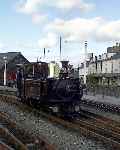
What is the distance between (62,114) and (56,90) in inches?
61.8

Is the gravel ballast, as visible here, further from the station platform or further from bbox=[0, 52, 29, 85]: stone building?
bbox=[0, 52, 29, 85]: stone building

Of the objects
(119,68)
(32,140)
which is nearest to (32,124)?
(32,140)

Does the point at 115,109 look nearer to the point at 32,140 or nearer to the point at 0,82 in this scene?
the point at 32,140

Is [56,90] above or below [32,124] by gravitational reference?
above

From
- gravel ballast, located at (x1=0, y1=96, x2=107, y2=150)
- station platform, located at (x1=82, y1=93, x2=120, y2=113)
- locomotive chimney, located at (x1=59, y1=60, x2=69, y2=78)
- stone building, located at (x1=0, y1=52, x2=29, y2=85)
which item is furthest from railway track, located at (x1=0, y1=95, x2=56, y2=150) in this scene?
stone building, located at (x1=0, y1=52, x2=29, y2=85)

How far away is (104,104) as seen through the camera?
29.5m

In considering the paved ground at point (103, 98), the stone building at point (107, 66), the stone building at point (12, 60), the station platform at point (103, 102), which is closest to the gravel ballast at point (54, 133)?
the station platform at point (103, 102)

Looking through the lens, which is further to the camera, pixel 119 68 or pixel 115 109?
pixel 119 68

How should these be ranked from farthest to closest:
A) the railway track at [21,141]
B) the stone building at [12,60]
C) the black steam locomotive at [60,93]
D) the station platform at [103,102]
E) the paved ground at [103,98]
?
1. the stone building at [12,60]
2. the paved ground at [103,98]
3. the station platform at [103,102]
4. the black steam locomotive at [60,93]
5. the railway track at [21,141]

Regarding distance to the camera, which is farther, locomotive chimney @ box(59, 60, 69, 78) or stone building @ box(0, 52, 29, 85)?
stone building @ box(0, 52, 29, 85)

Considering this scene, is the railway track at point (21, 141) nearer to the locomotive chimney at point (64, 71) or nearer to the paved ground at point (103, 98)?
the locomotive chimney at point (64, 71)

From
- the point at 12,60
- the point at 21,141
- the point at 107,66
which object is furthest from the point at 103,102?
the point at 12,60

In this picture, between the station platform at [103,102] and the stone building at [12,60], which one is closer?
the station platform at [103,102]

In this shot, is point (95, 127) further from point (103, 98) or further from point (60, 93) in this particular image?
point (103, 98)
